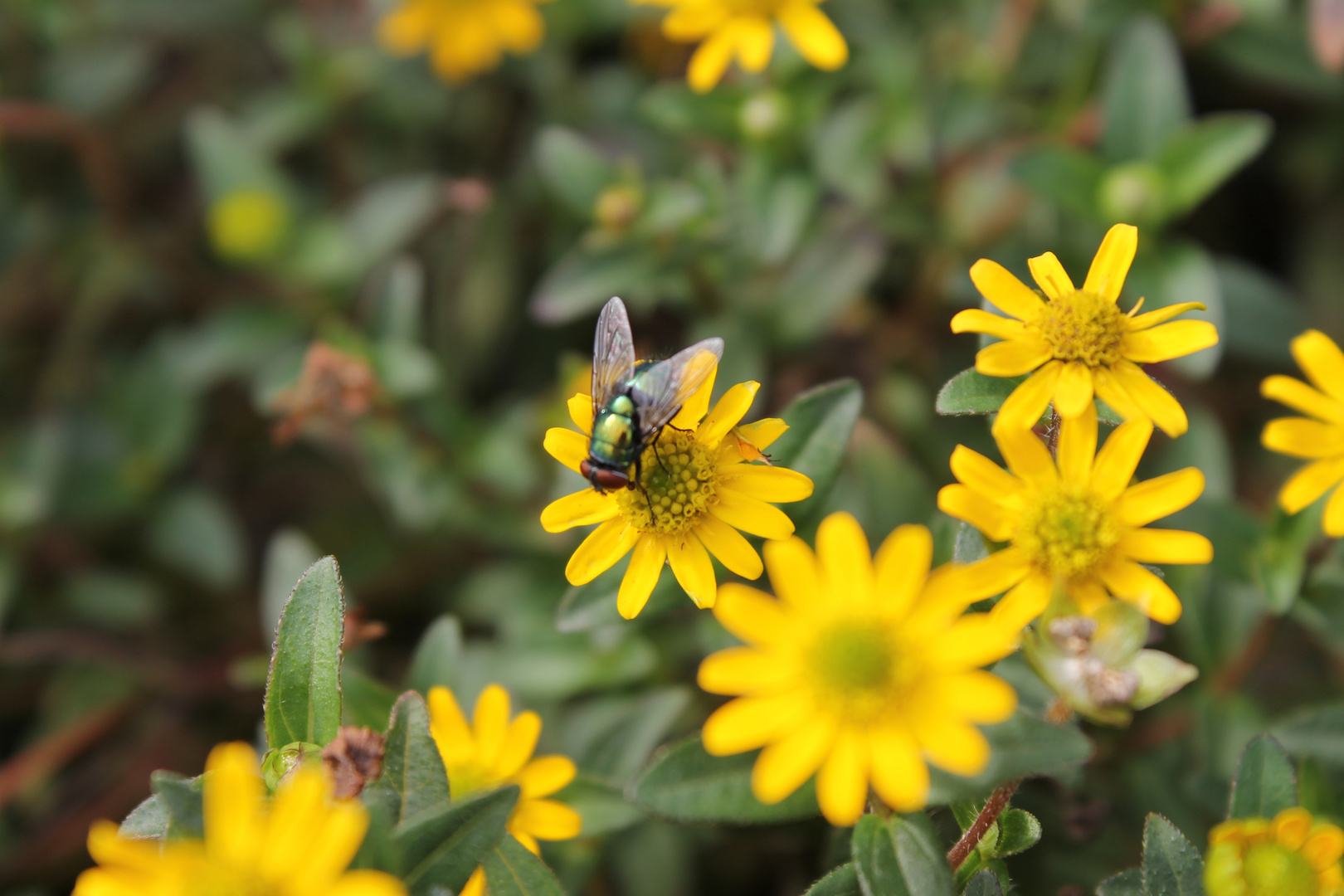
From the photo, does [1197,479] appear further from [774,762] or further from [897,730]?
[774,762]

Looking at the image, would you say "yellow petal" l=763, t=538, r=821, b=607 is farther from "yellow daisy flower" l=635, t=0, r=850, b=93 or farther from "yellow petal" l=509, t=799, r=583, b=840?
"yellow daisy flower" l=635, t=0, r=850, b=93

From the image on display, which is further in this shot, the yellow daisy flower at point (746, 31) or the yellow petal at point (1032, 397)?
the yellow daisy flower at point (746, 31)

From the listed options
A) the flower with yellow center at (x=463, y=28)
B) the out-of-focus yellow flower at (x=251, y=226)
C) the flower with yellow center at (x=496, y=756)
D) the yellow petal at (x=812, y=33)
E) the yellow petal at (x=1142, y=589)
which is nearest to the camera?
the yellow petal at (x=1142, y=589)

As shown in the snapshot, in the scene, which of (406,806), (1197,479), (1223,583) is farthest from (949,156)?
(406,806)

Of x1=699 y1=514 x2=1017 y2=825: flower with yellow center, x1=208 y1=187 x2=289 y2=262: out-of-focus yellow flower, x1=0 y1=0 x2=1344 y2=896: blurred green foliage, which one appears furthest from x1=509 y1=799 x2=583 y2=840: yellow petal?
x1=208 y1=187 x2=289 y2=262: out-of-focus yellow flower

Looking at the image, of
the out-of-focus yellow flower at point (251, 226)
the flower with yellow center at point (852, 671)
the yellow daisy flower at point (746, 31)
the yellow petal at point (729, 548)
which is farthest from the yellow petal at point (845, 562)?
the out-of-focus yellow flower at point (251, 226)

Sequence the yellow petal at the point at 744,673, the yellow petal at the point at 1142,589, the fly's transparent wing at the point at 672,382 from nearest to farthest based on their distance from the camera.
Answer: the yellow petal at the point at 744,673, the yellow petal at the point at 1142,589, the fly's transparent wing at the point at 672,382

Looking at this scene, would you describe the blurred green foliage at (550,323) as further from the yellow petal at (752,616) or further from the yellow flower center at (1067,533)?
the yellow petal at (752,616)
